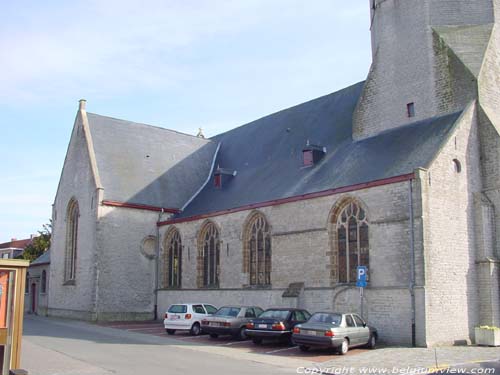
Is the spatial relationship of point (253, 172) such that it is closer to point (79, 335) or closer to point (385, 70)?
point (385, 70)

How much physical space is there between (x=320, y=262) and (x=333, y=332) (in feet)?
18.3

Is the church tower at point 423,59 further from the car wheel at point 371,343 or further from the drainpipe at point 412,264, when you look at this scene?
the car wheel at point 371,343

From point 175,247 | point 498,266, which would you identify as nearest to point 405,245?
point 498,266

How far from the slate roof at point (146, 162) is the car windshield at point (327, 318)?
1481 centimetres

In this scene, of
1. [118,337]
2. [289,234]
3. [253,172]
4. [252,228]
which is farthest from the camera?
[253,172]

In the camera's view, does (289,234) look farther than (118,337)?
Yes

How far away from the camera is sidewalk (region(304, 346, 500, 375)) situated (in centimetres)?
1240

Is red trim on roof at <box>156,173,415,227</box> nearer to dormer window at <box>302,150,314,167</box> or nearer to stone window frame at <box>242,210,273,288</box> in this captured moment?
stone window frame at <box>242,210,273,288</box>

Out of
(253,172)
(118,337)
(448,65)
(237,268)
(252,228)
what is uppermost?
(448,65)

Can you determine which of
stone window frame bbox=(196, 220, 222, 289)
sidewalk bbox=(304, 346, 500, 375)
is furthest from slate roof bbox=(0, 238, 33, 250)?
sidewalk bbox=(304, 346, 500, 375)

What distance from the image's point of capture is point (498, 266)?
60.0 ft

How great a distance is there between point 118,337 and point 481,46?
55.1ft

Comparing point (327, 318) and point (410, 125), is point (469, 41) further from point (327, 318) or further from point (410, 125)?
point (327, 318)

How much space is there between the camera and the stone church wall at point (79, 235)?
27.7 metres
